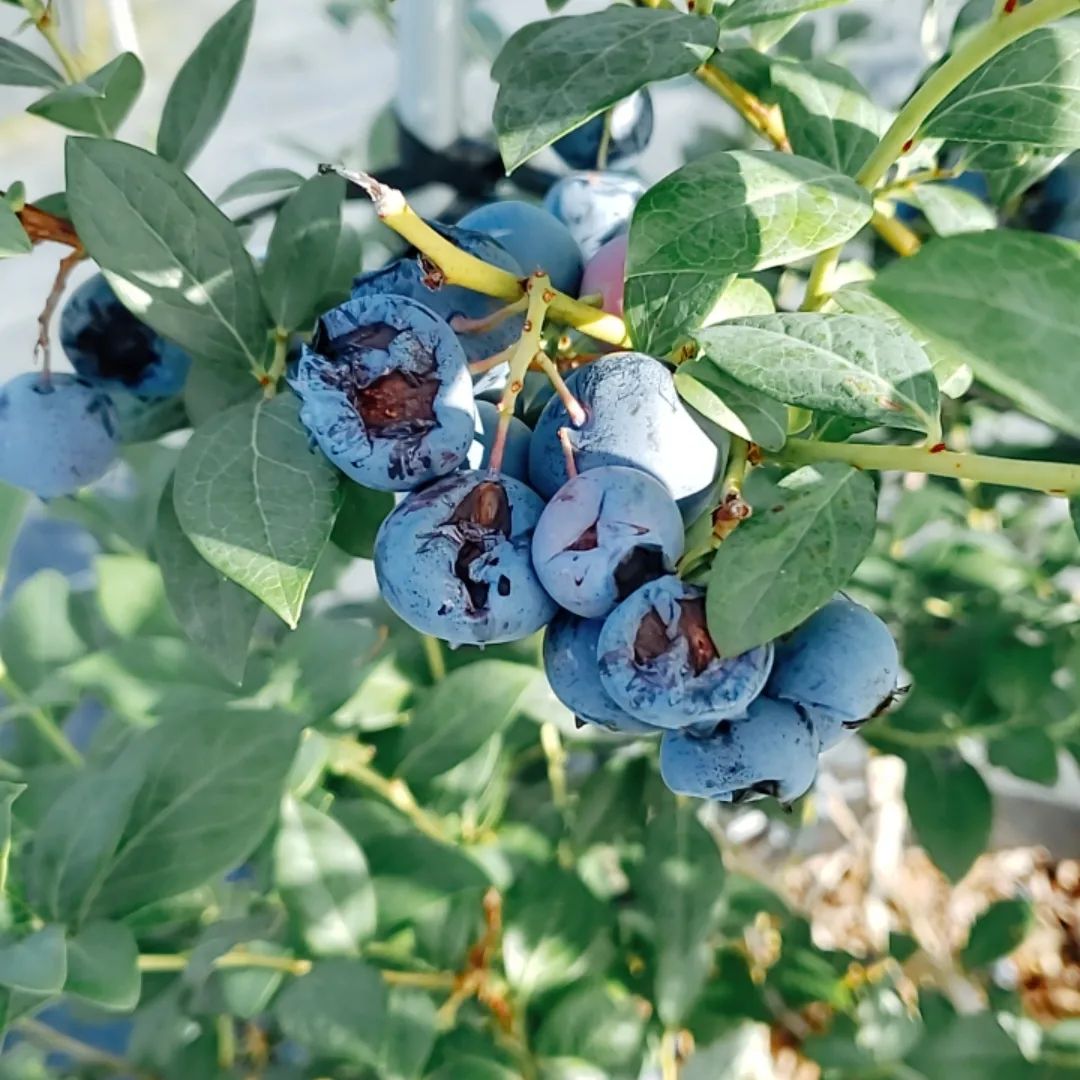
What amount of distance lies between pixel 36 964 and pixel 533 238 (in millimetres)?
405

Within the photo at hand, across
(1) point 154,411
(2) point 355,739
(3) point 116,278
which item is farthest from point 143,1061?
(3) point 116,278

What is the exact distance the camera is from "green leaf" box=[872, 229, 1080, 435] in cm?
34

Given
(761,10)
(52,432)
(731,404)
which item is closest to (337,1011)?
(52,432)

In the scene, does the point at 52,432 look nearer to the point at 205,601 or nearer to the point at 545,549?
the point at 205,601

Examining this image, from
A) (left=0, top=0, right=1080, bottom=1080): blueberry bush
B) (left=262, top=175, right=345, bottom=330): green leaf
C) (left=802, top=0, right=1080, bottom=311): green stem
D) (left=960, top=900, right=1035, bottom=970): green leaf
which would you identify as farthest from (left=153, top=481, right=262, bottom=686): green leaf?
(left=960, top=900, right=1035, bottom=970): green leaf

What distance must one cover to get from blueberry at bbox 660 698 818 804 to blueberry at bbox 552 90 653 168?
457 mm

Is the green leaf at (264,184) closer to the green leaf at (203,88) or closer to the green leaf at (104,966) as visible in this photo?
the green leaf at (203,88)

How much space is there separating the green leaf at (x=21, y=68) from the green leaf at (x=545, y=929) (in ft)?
2.21

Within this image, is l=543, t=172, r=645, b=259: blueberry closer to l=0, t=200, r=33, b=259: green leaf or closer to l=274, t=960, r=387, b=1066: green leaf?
l=0, t=200, r=33, b=259: green leaf

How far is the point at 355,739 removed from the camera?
0.97 metres

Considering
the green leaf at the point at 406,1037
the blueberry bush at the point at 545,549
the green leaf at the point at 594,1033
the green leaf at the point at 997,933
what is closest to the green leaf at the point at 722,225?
the blueberry bush at the point at 545,549

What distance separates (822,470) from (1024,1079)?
652mm

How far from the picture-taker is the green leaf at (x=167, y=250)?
0.49 metres

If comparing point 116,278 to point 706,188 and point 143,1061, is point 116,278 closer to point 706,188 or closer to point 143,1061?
point 706,188
